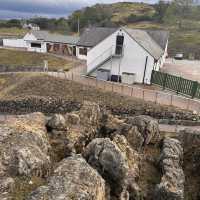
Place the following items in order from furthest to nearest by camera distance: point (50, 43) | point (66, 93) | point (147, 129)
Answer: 1. point (50, 43)
2. point (66, 93)
3. point (147, 129)

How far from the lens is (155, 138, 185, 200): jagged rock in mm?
15369

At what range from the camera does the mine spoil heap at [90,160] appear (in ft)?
35.7

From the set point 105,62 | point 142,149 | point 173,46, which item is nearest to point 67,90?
point 105,62

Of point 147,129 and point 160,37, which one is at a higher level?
point 160,37

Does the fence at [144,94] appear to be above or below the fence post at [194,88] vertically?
below

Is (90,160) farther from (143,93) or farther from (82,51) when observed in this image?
(82,51)

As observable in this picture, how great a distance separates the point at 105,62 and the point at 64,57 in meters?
22.4

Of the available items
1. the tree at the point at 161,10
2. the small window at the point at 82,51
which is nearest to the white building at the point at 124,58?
the small window at the point at 82,51

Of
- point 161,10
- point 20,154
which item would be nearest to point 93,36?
point 20,154

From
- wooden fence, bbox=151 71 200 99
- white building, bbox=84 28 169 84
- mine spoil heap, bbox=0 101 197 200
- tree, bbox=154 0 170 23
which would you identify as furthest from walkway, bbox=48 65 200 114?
tree, bbox=154 0 170 23

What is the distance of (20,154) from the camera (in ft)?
40.9

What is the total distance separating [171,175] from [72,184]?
853 cm

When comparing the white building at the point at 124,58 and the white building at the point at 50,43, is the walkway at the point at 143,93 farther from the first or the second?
the white building at the point at 50,43

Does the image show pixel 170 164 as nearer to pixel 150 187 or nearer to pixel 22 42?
pixel 150 187
